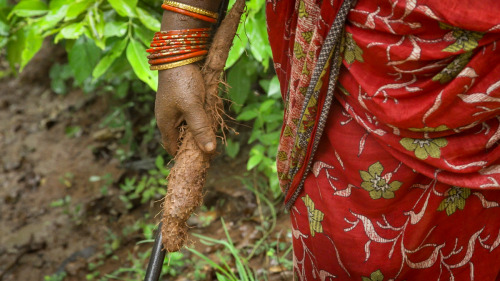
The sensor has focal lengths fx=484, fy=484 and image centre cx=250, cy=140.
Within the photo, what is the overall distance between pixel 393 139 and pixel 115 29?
1.22 m

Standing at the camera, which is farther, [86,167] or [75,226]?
[86,167]

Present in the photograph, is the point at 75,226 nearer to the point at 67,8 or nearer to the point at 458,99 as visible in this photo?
the point at 67,8

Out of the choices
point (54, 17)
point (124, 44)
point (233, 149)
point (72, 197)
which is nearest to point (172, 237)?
point (124, 44)

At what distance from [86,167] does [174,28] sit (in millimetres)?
2464

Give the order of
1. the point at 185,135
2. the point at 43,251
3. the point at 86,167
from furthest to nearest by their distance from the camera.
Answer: the point at 86,167
the point at 43,251
the point at 185,135

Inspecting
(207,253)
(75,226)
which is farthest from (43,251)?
(207,253)

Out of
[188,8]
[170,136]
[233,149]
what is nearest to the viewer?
[188,8]

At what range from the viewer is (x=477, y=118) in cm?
89

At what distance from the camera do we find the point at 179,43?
111 centimetres

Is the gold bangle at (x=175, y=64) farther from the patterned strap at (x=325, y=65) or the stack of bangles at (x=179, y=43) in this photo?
the patterned strap at (x=325, y=65)

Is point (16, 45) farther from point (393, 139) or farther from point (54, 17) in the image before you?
point (393, 139)

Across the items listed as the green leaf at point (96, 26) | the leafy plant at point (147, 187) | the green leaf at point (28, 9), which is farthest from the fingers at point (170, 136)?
the leafy plant at point (147, 187)

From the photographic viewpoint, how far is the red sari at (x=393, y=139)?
2.80 feet

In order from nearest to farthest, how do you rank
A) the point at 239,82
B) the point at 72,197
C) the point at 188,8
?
the point at 188,8, the point at 239,82, the point at 72,197
